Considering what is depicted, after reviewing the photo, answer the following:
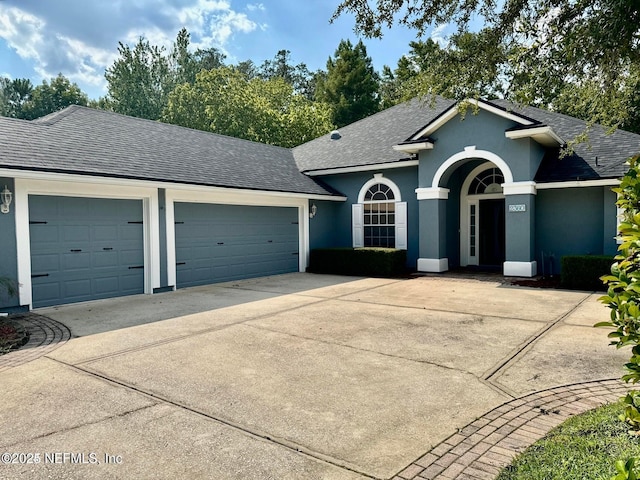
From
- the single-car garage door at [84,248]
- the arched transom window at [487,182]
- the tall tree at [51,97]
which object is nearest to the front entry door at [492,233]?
the arched transom window at [487,182]

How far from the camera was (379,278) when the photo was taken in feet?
44.1

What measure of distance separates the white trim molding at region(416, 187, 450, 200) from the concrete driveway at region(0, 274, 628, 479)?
564 centimetres

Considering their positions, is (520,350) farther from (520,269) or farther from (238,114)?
(238,114)

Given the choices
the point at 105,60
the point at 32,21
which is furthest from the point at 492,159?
the point at 105,60

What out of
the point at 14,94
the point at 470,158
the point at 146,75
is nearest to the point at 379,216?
the point at 470,158

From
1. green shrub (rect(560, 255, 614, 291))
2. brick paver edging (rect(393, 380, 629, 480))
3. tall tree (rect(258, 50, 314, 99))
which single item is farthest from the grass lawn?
tall tree (rect(258, 50, 314, 99))

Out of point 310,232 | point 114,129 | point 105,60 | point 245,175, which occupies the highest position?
point 105,60

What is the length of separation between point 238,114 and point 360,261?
18.1m

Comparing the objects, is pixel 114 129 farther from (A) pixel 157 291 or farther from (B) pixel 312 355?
(B) pixel 312 355

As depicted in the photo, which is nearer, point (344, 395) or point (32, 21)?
point (344, 395)

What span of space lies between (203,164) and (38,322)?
663 cm

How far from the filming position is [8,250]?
326 inches

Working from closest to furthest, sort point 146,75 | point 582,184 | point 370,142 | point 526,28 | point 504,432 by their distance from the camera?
point 504,432 → point 526,28 → point 582,184 → point 370,142 → point 146,75

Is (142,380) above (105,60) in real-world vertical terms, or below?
below
